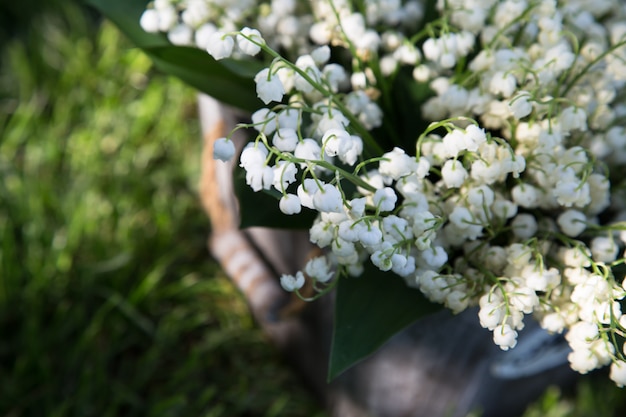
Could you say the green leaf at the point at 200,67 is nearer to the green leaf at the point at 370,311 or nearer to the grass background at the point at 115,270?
the green leaf at the point at 370,311

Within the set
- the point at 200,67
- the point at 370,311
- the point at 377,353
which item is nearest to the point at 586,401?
the point at 377,353

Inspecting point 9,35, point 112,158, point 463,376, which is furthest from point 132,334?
point 9,35

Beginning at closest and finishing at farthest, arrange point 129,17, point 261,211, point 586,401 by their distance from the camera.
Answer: point 261,211 → point 129,17 → point 586,401

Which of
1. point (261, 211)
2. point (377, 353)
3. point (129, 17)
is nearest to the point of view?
point (261, 211)

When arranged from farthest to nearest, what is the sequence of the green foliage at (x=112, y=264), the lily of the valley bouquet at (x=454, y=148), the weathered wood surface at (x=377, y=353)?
the green foliage at (x=112, y=264), the weathered wood surface at (x=377, y=353), the lily of the valley bouquet at (x=454, y=148)

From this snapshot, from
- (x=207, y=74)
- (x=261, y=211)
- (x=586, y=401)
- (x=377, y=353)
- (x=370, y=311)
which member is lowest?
(x=586, y=401)

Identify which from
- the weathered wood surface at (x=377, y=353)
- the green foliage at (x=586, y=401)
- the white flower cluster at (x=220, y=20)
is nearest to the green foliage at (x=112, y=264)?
the weathered wood surface at (x=377, y=353)

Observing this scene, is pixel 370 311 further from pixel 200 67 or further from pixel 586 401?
pixel 586 401

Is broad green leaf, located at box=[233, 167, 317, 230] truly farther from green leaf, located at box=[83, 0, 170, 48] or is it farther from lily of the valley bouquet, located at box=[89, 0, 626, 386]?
green leaf, located at box=[83, 0, 170, 48]
